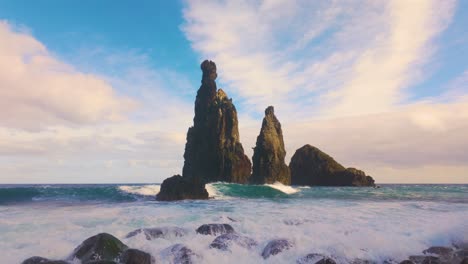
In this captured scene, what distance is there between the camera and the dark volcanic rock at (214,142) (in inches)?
3150

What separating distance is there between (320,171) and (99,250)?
95242 mm

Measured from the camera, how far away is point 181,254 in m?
11.2

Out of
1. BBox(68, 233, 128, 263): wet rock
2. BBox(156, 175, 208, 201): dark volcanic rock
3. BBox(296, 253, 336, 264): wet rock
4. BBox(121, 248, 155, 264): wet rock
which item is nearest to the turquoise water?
BBox(156, 175, 208, 201): dark volcanic rock

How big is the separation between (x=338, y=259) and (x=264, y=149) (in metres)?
67.9

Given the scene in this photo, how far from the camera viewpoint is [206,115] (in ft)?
281

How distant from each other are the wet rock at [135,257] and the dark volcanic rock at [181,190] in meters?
23.2

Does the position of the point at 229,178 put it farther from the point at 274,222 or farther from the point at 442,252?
the point at 442,252

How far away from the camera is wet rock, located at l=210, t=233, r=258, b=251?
12.2 m

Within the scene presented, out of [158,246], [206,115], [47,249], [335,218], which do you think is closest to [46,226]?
[47,249]

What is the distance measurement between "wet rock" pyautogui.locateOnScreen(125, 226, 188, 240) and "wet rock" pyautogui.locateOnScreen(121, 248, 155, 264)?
7.91 feet

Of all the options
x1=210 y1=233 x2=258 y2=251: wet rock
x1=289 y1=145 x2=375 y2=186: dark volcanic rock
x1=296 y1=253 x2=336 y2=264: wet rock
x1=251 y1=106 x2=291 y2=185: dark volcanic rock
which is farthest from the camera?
x1=289 y1=145 x2=375 y2=186: dark volcanic rock

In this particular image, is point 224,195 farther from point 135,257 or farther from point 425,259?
point 135,257

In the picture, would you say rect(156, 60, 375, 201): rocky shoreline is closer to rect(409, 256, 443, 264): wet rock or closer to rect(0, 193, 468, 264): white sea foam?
rect(0, 193, 468, 264): white sea foam

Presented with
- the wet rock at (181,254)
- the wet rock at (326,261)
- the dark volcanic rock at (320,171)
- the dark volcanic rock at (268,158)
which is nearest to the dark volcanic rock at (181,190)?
the wet rock at (181,254)
